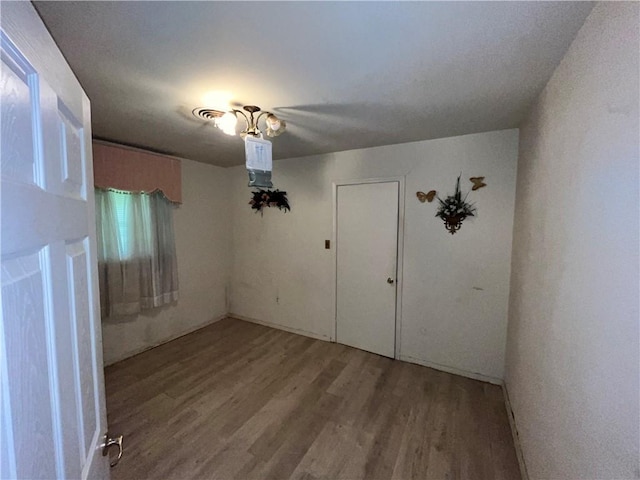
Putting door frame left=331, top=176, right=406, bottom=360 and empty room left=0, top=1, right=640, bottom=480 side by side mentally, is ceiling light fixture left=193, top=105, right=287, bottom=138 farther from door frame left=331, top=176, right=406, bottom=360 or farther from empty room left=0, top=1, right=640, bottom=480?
door frame left=331, top=176, right=406, bottom=360

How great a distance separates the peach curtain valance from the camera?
2.57 metres

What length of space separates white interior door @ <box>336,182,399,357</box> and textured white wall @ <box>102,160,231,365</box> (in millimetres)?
1809

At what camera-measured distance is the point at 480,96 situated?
5.53 ft

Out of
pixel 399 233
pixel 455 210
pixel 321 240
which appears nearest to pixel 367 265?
pixel 399 233

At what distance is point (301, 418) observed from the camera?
2.09 m

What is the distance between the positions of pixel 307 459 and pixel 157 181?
2960mm

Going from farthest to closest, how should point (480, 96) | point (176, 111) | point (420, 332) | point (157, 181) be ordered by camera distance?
point (157, 181), point (420, 332), point (176, 111), point (480, 96)

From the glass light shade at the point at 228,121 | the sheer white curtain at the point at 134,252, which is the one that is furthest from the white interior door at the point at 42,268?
the sheer white curtain at the point at 134,252

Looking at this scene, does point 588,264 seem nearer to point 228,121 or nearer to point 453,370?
point 228,121

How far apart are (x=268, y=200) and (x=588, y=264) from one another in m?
3.17

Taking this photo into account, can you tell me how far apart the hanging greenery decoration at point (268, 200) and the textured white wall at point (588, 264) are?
2.58 meters

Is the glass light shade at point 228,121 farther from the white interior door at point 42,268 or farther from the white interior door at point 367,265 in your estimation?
the white interior door at point 367,265

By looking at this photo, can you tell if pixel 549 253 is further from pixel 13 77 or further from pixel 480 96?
pixel 13 77

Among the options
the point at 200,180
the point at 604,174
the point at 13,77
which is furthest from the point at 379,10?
the point at 200,180
